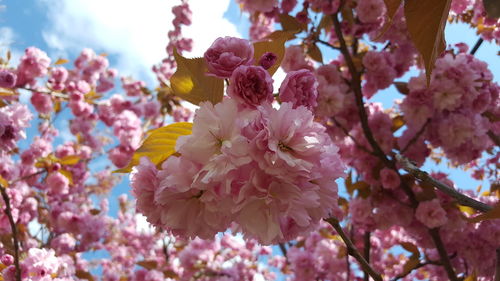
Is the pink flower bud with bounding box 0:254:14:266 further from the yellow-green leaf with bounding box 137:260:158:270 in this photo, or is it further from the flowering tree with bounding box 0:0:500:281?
the yellow-green leaf with bounding box 137:260:158:270

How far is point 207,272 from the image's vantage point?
3.95 meters

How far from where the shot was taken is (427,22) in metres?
0.54

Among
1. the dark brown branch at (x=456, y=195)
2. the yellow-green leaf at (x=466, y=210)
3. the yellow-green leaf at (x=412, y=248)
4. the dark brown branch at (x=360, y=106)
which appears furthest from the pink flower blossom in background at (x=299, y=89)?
the yellow-green leaf at (x=466, y=210)

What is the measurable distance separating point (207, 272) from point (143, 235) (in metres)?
2.77

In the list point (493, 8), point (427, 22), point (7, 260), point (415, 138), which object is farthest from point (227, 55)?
point (415, 138)

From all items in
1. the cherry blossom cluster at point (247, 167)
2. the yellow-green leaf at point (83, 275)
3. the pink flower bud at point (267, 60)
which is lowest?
the cherry blossom cluster at point (247, 167)

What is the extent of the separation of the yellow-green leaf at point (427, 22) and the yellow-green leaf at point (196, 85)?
1.37 feet

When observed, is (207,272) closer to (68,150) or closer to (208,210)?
(68,150)

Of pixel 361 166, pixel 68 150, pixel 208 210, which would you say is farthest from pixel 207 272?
pixel 208 210

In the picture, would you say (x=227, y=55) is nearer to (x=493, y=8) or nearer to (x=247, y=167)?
(x=247, y=167)

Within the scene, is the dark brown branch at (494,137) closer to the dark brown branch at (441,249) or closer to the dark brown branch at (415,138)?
the dark brown branch at (415,138)

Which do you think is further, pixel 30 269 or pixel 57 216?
pixel 57 216

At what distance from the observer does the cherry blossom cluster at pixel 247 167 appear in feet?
2.23

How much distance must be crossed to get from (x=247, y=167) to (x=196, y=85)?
0.83ft
